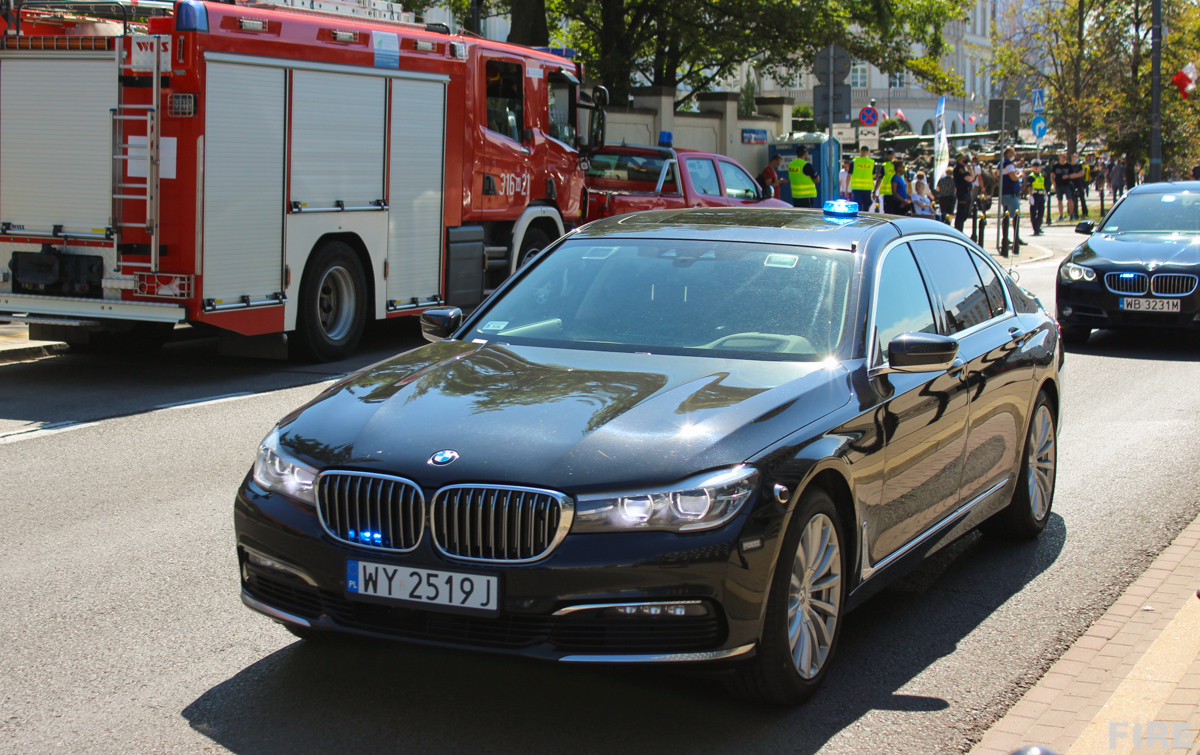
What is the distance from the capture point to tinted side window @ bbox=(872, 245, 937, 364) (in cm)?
495

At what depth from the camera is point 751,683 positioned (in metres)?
3.99

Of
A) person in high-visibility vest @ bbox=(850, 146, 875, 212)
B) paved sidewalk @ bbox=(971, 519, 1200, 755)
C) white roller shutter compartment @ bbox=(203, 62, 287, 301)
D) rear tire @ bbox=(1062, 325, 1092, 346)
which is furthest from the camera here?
person in high-visibility vest @ bbox=(850, 146, 875, 212)

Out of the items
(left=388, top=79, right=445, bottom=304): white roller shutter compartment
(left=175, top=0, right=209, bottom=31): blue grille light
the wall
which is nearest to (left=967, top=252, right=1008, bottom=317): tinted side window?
(left=175, top=0, right=209, bottom=31): blue grille light

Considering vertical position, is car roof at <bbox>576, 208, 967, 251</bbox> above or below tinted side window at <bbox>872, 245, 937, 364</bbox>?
above

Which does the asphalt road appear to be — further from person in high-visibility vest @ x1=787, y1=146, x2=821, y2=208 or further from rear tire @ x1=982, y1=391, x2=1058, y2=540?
person in high-visibility vest @ x1=787, y1=146, x2=821, y2=208

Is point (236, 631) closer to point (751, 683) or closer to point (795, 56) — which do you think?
point (751, 683)

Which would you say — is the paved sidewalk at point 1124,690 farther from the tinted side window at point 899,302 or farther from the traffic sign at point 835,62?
the traffic sign at point 835,62

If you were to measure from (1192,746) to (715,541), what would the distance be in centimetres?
151

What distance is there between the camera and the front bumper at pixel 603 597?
368 centimetres

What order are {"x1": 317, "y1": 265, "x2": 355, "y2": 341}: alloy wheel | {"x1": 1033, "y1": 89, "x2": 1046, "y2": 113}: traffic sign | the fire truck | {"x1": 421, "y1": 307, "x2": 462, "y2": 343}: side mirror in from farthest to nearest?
{"x1": 1033, "y1": 89, "x2": 1046, "y2": 113}: traffic sign
{"x1": 317, "y1": 265, "x2": 355, "y2": 341}: alloy wheel
the fire truck
{"x1": 421, "y1": 307, "x2": 462, "y2": 343}: side mirror

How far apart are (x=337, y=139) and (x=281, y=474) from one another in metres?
8.54

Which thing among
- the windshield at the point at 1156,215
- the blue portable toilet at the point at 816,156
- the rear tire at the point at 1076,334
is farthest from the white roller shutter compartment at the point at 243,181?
the blue portable toilet at the point at 816,156

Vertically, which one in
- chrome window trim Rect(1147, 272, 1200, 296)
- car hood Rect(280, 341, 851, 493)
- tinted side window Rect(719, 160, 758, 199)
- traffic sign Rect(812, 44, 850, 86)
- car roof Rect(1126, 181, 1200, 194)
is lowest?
car hood Rect(280, 341, 851, 493)

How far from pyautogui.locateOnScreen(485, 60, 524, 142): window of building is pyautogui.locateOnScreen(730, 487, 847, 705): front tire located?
35.4 feet
